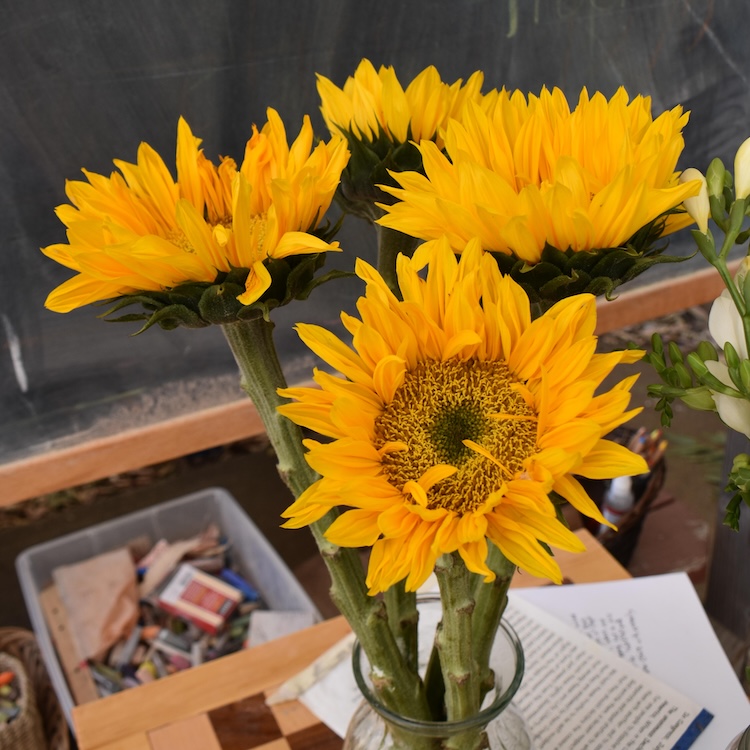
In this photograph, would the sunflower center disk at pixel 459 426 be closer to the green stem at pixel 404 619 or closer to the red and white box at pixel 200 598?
the green stem at pixel 404 619

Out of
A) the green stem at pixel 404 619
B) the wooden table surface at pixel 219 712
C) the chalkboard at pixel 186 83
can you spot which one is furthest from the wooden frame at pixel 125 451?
the green stem at pixel 404 619

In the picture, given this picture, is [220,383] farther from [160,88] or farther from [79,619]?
[79,619]

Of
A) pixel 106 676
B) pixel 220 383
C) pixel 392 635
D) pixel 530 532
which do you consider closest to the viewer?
pixel 530 532

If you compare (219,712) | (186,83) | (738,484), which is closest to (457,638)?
(738,484)

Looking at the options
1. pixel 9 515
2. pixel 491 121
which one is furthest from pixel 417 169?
pixel 9 515

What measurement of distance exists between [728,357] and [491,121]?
138 mm

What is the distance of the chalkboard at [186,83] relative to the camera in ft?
2.41

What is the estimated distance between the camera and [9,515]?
1.54 metres

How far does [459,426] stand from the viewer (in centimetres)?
35

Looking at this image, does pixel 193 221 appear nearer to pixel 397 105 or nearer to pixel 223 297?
pixel 223 297

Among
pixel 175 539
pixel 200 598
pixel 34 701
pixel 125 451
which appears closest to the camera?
pixel 125 451

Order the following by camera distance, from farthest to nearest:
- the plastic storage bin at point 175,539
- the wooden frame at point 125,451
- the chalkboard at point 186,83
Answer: the plastic storage bin at point 175,539, the wooden frame at point 125,451, the chalkboard at point 186,83

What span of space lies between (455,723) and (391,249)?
0.23m

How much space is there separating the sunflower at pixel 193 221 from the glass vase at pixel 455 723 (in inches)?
8.5
